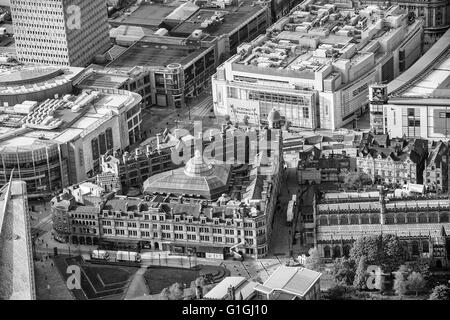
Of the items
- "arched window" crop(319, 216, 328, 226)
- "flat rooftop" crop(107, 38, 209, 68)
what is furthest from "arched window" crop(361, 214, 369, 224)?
"flat rooftop" crop(107, 38, 209, 68)

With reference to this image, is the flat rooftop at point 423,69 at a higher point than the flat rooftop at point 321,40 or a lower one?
lower

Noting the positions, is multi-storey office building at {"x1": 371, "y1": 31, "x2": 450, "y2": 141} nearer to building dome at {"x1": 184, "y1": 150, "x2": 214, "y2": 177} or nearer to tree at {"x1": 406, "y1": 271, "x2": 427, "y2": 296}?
building dome at {"x1": 184, "y1": 150, "x2": 214, "y2": 177}

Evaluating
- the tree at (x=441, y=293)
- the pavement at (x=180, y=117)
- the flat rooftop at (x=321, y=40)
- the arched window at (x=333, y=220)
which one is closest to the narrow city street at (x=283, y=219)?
the arched window at (x=333, y=220)

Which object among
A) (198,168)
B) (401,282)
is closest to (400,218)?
(401,282)

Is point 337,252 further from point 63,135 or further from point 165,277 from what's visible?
point 63,135

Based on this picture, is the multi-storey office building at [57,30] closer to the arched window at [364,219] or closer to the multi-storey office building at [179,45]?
the multi-storey office building at [179,45]

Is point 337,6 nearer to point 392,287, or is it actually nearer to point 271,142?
point 271,142
